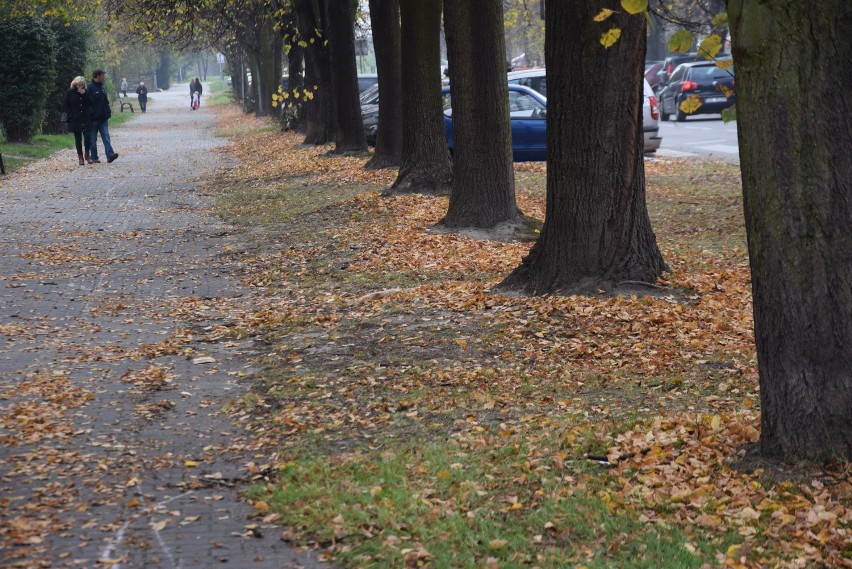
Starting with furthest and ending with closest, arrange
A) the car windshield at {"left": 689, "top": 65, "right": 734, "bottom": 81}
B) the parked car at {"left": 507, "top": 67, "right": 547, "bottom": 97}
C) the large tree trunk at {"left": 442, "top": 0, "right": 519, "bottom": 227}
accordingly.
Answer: the car windshield at {"left": 689, "top": 65, "right": 734, "bottom": 81} → the parked car at {"left": 507, "top": 67, "right": 547, "bottom": 97} → the large tree trunk at {"left": 442, "top": 0, "right": 519, "bottom": 227}

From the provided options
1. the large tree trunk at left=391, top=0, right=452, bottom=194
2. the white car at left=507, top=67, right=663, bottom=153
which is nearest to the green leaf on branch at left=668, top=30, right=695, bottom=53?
the large tree trunk at left=391, top=0, right=452, bottom=194

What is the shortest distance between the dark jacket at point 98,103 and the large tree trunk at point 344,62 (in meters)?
5.81

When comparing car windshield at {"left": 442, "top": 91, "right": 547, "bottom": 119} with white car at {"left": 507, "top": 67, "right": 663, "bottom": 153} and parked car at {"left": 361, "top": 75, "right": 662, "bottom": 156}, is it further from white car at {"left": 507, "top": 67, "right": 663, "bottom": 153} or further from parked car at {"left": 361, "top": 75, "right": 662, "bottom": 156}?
white car at {"left": 507, "top": 67, "right": 663, "bottom": 153}

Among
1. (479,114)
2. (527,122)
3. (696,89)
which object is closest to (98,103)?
(527,122)

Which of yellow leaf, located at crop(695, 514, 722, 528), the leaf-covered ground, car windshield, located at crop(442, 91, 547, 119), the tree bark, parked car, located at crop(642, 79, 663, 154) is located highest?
the tree bark

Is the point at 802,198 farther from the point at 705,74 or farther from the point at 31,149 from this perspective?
the point at 705,74

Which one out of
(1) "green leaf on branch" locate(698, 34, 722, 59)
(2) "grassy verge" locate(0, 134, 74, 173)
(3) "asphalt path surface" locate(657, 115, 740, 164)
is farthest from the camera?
(2) "grassy verge" locate(0, 134, 74, 173)

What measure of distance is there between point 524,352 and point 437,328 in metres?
1.00

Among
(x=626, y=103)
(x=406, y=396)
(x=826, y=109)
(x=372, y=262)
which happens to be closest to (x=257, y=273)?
(x=372, y=262)

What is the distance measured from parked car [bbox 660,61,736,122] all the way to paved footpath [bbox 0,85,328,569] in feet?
72.5

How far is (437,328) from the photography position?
27.5ft

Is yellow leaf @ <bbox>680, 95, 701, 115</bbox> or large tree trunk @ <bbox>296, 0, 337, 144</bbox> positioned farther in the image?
large tree trunk @ <bbox>296, 0, 337, 144</bbox>

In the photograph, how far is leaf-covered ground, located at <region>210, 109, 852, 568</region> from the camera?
463cm

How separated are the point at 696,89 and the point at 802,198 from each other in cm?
3046
